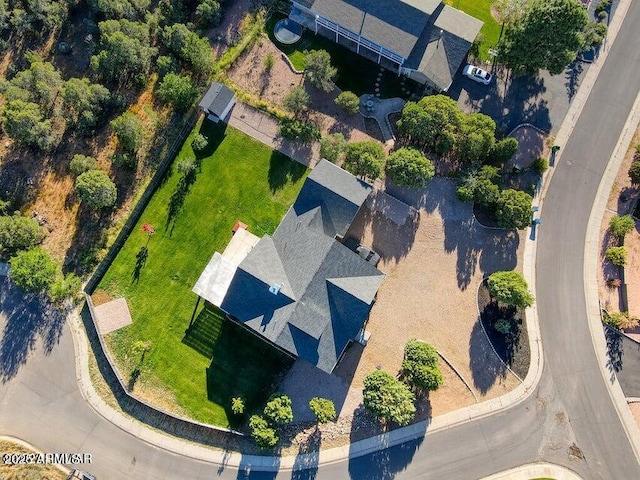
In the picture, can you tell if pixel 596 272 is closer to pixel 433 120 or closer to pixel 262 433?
pixel 433 120

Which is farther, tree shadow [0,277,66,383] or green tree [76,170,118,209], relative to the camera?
tree shadow [0,277,66,383]

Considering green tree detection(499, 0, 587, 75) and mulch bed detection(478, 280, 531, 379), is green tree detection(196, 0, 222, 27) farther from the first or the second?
mulch bed detection(478, 280, 531, 379)

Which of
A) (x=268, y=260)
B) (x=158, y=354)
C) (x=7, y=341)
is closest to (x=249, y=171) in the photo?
(x=268, y=260)

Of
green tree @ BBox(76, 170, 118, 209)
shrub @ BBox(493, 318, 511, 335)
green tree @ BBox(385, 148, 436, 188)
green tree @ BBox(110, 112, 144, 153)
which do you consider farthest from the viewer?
green tree @ BBox(110, 112, 144, 153)

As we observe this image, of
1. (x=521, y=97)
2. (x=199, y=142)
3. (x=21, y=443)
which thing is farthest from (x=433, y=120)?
(x=21, y=443)

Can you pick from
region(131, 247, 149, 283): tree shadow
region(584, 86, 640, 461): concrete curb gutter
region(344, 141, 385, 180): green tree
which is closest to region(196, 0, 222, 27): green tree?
region(344, 141, 385, 180): green tree

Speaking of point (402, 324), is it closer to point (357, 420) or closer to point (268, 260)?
point (357, 420)

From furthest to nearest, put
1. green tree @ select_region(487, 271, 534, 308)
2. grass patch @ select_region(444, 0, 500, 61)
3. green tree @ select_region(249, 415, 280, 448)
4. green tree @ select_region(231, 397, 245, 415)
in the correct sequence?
grass patch @ select_region(444, 0, 500, 61) < green tree @ select_region(231, 397, 245, 415) < green tree @ select_region(487, 271, 534, 308) < green tree @ select_region(249, 415, 280, 448)
